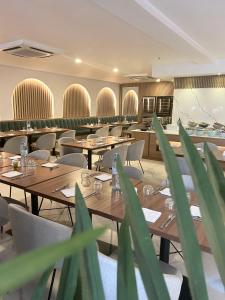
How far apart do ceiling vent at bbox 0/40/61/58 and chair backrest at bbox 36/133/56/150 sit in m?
1.77

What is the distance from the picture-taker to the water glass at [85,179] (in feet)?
7.39

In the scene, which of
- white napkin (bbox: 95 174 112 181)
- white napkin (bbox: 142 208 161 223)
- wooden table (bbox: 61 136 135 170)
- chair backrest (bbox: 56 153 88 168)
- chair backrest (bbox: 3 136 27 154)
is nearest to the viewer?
white napkin (bbox: 142 208 161 223)

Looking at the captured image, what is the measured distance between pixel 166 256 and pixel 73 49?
4617mm

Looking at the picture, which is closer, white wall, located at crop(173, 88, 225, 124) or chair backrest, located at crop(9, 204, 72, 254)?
chair backrest, located at crop(9, 204, 72, 254)

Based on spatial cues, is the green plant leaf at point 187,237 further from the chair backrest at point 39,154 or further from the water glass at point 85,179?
the chair backrest at point 39,154

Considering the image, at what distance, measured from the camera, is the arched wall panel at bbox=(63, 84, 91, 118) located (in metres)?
9.51

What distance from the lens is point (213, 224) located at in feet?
1.20

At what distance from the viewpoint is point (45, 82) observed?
836 cm

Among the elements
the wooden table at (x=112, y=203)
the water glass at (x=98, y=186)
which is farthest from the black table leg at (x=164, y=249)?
the water glass at (x=98, y=186)

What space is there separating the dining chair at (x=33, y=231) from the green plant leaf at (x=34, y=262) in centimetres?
117

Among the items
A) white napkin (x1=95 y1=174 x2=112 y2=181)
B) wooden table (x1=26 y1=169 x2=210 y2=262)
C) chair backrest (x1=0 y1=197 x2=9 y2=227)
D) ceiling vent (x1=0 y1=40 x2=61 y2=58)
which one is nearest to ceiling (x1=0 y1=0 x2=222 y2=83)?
ceiling vent (x1=0 y1=40 x2=61 y2=58)

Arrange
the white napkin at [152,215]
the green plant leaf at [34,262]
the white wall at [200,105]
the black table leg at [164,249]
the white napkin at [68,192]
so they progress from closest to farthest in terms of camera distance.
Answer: the green plant leaf at [34,262]
the white napkin at [152,215]
the black table leg at [164,249]
the white napkin at [68,192]
the white wall at [200,105]

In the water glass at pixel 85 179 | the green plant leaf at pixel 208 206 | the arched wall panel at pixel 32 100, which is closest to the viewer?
the green plant leaf at pixel 208 206

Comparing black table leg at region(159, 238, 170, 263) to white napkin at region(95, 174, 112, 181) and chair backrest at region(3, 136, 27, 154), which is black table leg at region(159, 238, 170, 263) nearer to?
white napkin at region(95, 174, 112, 181)
